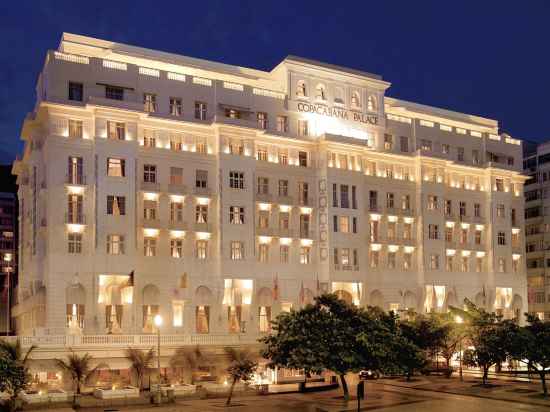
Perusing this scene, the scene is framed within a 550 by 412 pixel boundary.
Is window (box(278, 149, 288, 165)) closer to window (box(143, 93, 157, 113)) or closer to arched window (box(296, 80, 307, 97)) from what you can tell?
arched window (box(296, 80, 307, 97))

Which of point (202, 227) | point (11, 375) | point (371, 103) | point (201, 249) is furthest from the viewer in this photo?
point (371, 103)

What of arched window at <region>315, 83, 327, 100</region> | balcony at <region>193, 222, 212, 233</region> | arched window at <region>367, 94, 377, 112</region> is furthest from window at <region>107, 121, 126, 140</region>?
arched window at <region>367, 94, 377, 112</region>

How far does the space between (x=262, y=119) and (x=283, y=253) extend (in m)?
14.8

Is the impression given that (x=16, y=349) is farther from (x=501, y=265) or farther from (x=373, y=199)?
(x=501, y=265)

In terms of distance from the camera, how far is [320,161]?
266 feet

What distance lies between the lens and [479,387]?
208 ft

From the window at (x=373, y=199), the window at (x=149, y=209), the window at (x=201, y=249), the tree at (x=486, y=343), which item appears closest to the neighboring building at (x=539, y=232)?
the window at (x=373, y=199)

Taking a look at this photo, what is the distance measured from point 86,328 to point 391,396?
27.5 meters

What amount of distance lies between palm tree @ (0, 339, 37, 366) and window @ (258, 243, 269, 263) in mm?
27318

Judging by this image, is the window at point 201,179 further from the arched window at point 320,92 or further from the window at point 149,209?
the arched window at point 320,92

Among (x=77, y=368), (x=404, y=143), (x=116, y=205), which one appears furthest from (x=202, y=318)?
(x=404, y=143)

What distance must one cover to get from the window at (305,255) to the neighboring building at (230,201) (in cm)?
17

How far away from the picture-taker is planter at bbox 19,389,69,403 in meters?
50.4

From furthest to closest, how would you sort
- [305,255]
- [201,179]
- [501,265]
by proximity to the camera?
[501,265]
[305,255]
[201,179]
